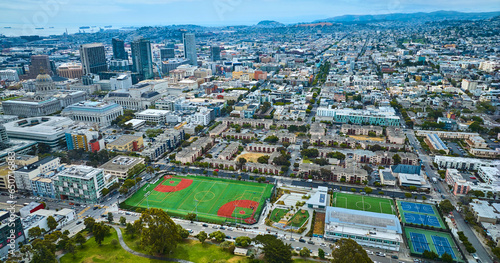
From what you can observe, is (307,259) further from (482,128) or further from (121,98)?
(121,98)

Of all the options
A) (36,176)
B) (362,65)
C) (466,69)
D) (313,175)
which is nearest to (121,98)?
(36,176)

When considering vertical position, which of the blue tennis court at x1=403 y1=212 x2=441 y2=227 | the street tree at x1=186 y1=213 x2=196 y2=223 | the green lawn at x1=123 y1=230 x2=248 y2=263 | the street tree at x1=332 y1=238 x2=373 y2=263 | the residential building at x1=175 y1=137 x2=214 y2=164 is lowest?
the green lawn at x1=123 y1=230 x2=248 y2=263

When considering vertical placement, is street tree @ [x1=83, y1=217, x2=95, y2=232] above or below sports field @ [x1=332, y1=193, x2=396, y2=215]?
above

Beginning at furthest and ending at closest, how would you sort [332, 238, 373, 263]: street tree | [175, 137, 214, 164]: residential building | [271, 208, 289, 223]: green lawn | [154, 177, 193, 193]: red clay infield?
[175, 137, 214, 164]: residential building < [154, 177, 193, 193]: red clay infield < [271, 208, 289, 223]: green lawn < [332, 238, 373, 263]: street tree

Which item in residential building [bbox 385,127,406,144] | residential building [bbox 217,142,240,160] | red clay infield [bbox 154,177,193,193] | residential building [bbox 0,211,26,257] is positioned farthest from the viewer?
residential building [bbox 385,127,406,144]

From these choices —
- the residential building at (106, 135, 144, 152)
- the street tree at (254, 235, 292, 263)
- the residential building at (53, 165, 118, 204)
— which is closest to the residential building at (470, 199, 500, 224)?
the street tree at (254, 235, 292, 263)

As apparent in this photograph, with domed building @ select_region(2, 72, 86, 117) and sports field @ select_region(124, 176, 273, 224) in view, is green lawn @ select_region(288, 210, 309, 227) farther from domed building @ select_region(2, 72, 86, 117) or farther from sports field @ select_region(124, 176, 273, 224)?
domed building @ select_region(2, 72, 86, 117)

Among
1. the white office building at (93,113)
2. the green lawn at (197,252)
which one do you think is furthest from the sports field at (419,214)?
the white office building at (93,113)
